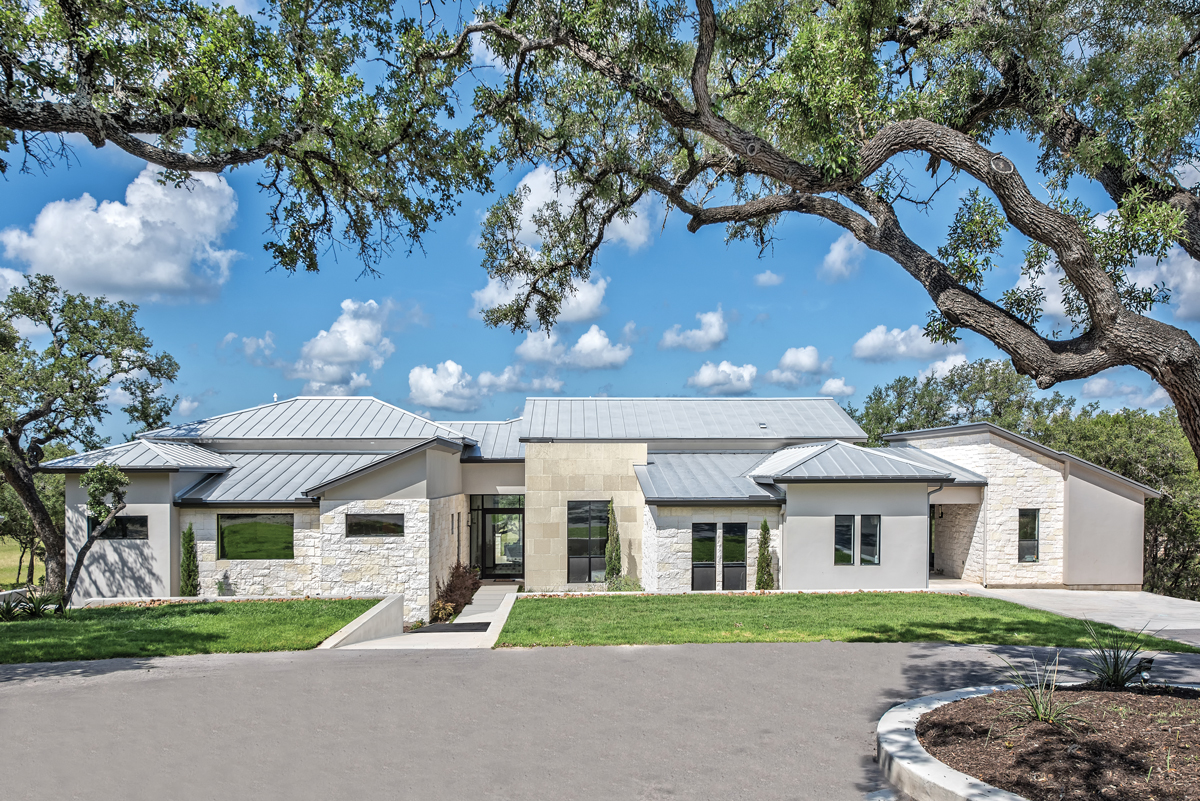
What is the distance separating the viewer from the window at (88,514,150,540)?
16.6 m

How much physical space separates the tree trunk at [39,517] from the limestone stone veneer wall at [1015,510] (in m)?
26.0

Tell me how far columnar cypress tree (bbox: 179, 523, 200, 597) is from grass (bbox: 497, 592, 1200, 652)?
9.03 m

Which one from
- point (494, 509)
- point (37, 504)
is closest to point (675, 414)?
Answer: point (494, 509)

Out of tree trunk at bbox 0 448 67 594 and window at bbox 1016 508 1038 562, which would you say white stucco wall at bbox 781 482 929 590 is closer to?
window at bbox 1016 508 1038 562

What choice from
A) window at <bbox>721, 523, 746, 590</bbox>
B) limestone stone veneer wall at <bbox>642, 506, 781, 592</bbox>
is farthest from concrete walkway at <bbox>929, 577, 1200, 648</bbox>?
window at <bbox>721, 523, 746, 590</bbox>

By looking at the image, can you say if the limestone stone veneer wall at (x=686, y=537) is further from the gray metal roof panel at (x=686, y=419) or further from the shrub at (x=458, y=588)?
the shrub at (x=458, y=588)

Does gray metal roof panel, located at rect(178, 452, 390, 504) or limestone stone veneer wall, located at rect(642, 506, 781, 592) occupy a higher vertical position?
gray metal roof panel, located at rect(178, 452, 390, 504)

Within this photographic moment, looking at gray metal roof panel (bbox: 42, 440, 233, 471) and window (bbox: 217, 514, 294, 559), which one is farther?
window (bbox: 217, 514, 294, 559)

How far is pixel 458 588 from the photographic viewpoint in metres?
18.0

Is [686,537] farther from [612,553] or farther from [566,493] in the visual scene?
[566,493]

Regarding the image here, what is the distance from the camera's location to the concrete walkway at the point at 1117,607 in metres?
12.2

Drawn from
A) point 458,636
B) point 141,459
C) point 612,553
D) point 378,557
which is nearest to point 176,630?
point 458,636

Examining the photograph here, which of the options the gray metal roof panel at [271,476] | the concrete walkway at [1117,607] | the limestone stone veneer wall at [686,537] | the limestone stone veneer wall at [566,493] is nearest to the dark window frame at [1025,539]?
the concrete walkway at [1117,607]

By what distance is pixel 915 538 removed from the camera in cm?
1655
